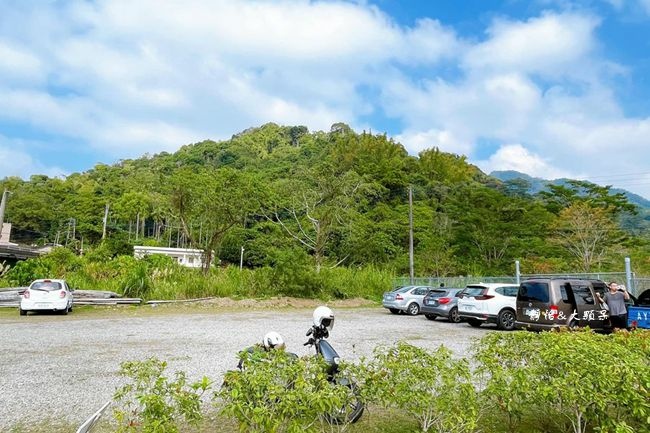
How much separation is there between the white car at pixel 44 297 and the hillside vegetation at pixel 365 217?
27.4 feet

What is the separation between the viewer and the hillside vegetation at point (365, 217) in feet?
100

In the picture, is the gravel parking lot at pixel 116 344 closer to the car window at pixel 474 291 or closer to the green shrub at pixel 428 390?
the car window at pixel 474 291

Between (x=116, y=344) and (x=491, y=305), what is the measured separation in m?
10.8

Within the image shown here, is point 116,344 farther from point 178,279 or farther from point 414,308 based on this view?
point 178,279

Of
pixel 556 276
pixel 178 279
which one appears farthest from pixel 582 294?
pixel 178 279

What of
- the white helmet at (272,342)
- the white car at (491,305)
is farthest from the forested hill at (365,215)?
the white helmet at (272,342)

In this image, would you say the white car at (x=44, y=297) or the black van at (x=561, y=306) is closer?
the black van at (x=561, y=306)

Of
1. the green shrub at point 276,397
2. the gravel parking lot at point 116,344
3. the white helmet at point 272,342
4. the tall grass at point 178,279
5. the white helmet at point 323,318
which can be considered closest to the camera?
the green shrub at point 276,397

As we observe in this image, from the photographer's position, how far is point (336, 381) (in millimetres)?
3996

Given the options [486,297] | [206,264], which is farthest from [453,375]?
[206,264]

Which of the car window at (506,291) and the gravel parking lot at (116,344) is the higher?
the car window at (506,291)

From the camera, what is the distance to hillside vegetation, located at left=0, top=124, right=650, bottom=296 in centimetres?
3059

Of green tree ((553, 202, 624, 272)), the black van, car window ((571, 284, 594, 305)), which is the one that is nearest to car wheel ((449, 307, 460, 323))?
the black van

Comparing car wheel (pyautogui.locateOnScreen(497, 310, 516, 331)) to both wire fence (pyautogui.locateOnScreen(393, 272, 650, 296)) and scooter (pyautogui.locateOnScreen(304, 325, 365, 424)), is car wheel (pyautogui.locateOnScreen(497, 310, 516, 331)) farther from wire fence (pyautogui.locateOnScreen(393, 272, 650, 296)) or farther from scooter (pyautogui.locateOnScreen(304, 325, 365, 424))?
scooter (pyautogui.locateOnScreen(304, 325, 365, 424))
